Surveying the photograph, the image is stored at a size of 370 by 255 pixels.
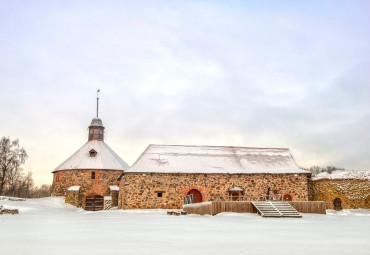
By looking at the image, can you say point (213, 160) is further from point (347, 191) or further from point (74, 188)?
point (74, 188)

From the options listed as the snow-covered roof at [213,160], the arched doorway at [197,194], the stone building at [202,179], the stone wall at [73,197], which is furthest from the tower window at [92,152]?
the arched doorway at [197,194]

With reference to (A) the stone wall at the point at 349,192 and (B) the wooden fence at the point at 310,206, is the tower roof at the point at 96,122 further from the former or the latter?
(B) the wooden fence at the point at 310,206

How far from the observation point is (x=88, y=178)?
38.9m

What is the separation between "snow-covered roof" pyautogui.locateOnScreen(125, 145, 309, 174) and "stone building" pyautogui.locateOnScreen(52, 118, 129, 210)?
21.7 ft

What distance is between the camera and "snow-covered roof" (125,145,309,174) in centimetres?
3178

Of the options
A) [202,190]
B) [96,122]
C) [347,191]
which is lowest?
[347,191]

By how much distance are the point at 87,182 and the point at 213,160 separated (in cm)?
1329

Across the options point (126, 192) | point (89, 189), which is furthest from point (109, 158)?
point (126, 192)

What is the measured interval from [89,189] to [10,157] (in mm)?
14246

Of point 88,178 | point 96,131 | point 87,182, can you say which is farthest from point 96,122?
point 87,182

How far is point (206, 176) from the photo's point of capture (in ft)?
103

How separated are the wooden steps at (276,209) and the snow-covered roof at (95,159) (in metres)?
21.0

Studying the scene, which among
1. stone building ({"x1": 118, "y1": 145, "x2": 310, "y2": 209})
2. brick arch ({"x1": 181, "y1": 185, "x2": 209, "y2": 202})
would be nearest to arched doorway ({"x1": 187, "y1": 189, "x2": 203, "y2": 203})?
Result: stone building ({"x1": 118, "y1": 145, "x2": 310, "y2": 209})

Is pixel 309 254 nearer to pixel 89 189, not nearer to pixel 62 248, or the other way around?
pixel 62 248
